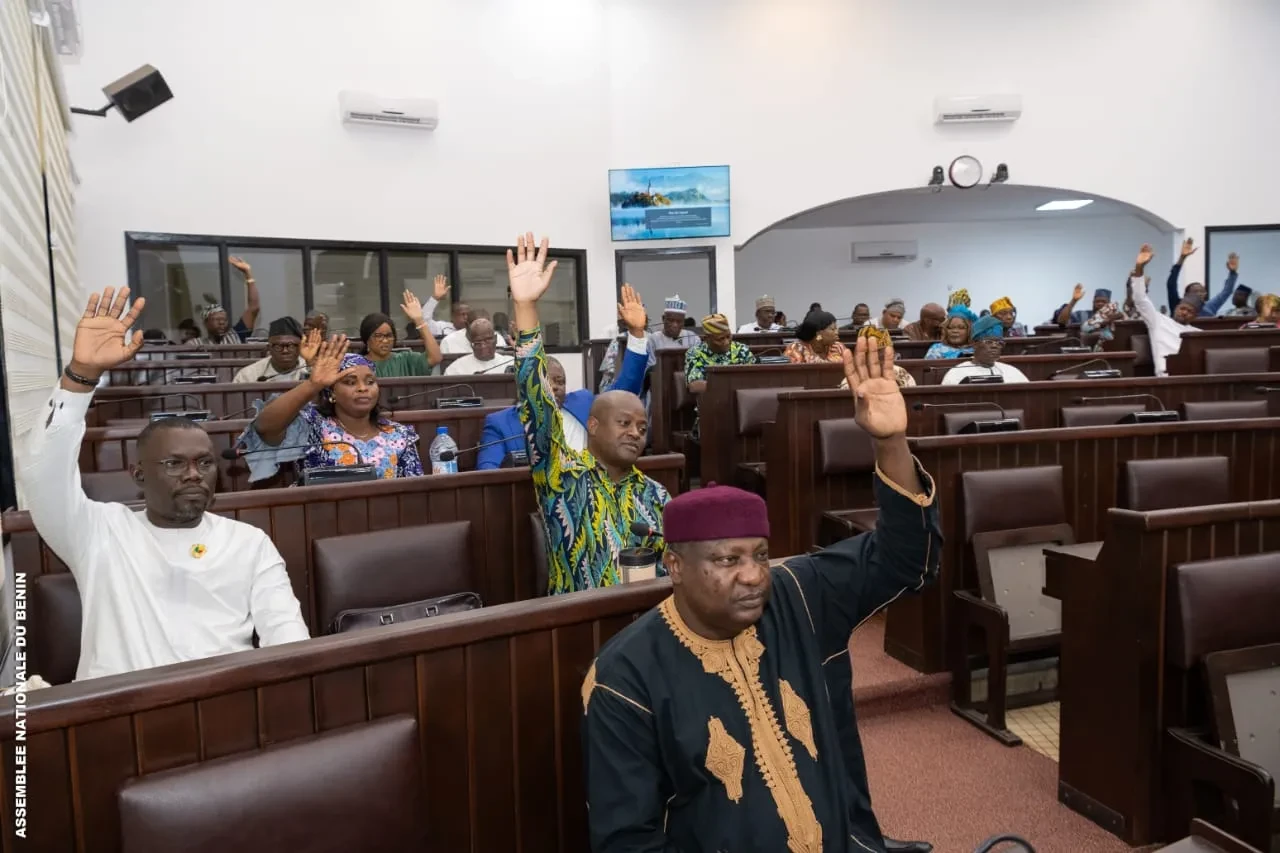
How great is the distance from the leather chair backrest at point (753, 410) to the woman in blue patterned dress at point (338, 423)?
215 centimetres

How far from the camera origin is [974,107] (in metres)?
9.85

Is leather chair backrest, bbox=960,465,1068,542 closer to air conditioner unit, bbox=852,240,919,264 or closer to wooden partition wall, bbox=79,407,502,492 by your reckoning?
wooden partition wall, bbox=79,407,502,492

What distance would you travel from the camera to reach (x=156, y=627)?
6.18ft

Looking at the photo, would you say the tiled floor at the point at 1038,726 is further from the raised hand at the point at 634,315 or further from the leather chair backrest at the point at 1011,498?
the raised hand at the point at 634,315

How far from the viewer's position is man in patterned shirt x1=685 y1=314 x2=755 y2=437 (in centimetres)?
552

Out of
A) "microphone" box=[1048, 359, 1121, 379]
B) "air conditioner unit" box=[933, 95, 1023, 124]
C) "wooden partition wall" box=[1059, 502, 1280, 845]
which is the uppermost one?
"air conditioner unit" box=[933, 95, 1023, 124]

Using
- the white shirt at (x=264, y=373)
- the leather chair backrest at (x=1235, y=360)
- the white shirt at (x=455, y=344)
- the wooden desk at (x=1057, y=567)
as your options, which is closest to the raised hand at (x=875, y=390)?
the wooden desk at (x=1057, y=567)

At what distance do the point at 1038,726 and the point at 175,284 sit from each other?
25.4 ft

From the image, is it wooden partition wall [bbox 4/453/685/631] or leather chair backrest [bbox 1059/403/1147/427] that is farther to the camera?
leather chair backrest [bbox 1059/403/1147/427]

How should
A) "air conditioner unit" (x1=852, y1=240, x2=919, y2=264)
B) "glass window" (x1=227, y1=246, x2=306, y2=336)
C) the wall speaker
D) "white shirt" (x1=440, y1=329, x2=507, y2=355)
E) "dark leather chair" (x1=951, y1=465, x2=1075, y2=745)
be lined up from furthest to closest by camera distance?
"air conditioner unit" (x1=852, y1=240, x2=919, y2=264)
"glass window" (x1=227, y1=246, x2=306, y2=336)
"white shirt" (x1=440, y1=329, x2=507, y2=355)
the wall speaker
"dark leather chair" (x1=951, y1=465, x2=1075, y2=745)

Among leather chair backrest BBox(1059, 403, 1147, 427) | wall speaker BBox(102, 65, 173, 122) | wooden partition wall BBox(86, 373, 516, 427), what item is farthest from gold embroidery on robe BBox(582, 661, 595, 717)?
wall speaker BBox(102, 65, 173, 122)

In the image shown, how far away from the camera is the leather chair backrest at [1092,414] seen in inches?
169

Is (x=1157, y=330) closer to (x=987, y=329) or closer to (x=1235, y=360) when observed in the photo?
(x=1235, y=360)

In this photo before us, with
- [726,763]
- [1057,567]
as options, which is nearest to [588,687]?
[726,763]
